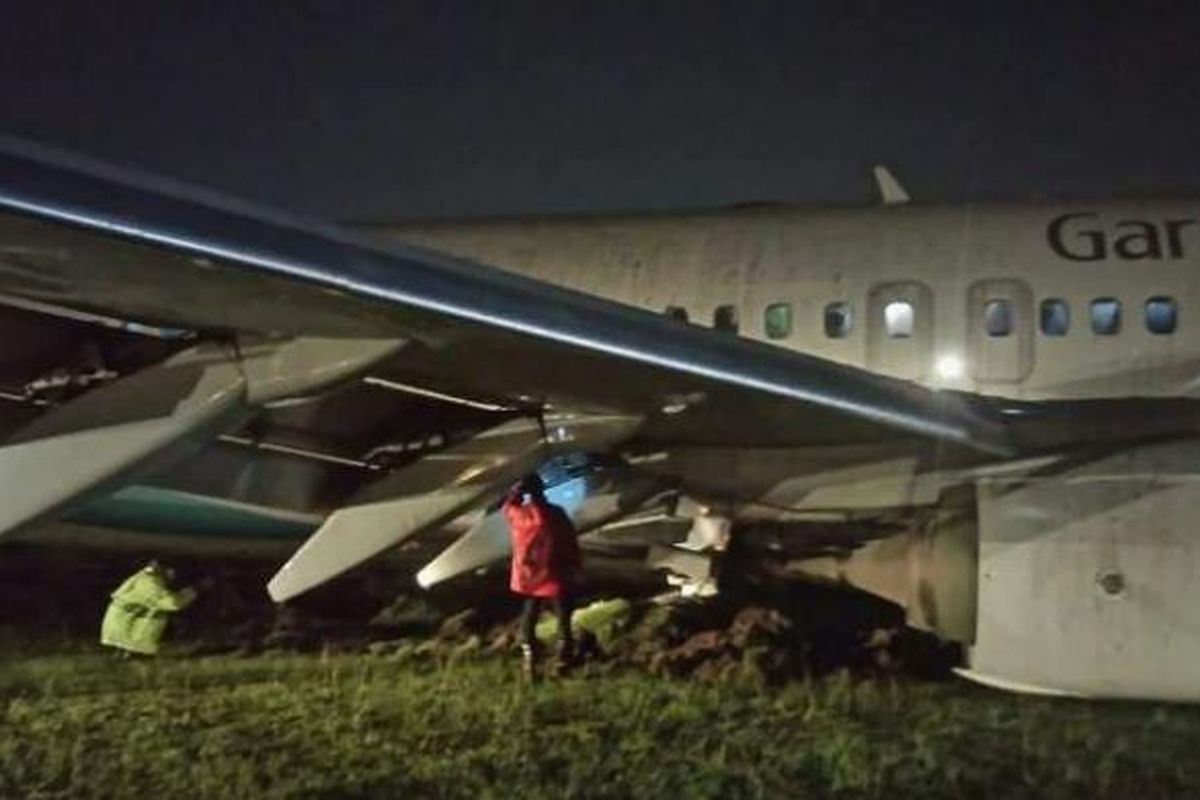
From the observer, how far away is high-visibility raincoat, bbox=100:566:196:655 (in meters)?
11.2

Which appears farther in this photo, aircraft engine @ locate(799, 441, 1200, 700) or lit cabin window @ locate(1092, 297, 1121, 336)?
lit cabin window @ locate(1092, 297, 1121, 336)

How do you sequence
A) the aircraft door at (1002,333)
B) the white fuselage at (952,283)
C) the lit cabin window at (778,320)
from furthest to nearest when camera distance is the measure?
the lit cabin window at (778,320) < the aircraft door at (1002,333) < the white fuselage at (952,283)

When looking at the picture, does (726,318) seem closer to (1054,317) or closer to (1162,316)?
(1054,317)

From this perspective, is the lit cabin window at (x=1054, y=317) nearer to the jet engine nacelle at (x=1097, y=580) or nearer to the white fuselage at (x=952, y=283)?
the white fuselage at (x=952, y=283)

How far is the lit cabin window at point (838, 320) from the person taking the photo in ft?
35.2

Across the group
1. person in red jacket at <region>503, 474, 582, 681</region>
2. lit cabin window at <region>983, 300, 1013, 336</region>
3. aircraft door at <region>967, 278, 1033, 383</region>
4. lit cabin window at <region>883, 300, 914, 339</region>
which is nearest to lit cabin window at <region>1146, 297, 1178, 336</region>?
aircraft door at <region>967, 278, 1033, 383</region>

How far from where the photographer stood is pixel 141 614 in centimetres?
1129

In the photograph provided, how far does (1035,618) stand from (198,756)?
151 inches

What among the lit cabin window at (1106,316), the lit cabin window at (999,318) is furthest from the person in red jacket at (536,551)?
the lit cabin window at (1106,316)

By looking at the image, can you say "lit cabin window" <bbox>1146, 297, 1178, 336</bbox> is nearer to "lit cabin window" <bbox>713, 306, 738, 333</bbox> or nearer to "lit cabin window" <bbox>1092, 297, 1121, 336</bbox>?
"lit cabin window" <bbox>1092, 297, 1121, 336</bbox>

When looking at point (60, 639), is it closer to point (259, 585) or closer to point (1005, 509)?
point (259, 585)

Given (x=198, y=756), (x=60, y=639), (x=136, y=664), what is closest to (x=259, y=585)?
(x=60, y=639)

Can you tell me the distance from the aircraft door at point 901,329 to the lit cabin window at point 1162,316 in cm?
128

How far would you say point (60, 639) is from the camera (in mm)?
12062
